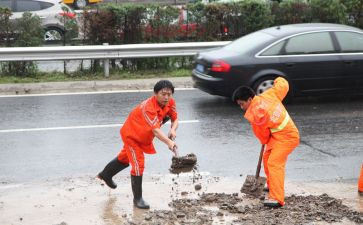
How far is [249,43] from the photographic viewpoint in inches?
500

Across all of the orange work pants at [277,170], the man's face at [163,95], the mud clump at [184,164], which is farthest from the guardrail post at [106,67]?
the orange work pants at [277,170]

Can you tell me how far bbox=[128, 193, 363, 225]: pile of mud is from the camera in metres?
6.78

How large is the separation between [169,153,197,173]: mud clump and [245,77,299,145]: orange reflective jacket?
68.0 inches

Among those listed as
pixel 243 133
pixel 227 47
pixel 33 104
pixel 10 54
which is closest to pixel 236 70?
pixel 227 47

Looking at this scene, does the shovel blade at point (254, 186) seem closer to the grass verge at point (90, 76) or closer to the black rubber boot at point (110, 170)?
the black rubber boot at point (110, 170)

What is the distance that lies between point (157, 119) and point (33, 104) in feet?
20.8

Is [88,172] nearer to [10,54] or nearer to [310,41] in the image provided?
[310,41]

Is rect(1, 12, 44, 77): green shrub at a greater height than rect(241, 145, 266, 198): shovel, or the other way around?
rect(1, 12, 44, 77): green shrub

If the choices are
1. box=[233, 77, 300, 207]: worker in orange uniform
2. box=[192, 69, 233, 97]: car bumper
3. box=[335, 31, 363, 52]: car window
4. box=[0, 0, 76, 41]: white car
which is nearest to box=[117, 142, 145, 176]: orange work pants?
box=[233, 77, 300, 207]: worker in orange uniform

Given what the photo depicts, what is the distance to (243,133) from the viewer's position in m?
10.5

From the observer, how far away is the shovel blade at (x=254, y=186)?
7.59 metres

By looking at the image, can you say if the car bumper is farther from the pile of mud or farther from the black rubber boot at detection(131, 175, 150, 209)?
the black rubber boot at detection(131, 175, 150, 209)

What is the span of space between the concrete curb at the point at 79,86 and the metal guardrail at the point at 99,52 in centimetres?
62

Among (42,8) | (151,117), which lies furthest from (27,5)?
(151,117)
